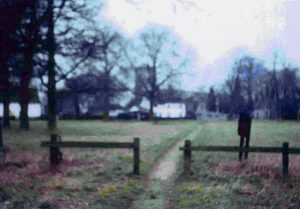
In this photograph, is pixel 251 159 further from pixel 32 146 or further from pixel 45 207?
pixel 32 146

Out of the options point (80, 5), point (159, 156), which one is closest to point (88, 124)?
point (159, 156)

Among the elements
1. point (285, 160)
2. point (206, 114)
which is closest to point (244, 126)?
point (285, 160)

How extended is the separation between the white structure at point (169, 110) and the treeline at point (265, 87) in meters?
3.26

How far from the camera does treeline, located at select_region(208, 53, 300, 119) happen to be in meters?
9.15

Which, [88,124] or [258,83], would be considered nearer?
[258,83]

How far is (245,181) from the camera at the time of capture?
1095 cm

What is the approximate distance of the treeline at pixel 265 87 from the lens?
9148 millimetres

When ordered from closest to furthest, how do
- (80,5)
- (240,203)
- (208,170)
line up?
(240,203) < (208,170) < (80,5)

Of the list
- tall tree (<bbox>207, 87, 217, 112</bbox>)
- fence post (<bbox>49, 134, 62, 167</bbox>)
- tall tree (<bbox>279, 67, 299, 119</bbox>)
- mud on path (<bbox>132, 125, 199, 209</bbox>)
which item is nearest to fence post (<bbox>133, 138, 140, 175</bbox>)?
mud on path (<bbox>132, 125, 199, 209</bbox>)

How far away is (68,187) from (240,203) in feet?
12.0

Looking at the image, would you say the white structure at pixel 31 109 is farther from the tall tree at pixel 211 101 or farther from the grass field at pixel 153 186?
the tall tree at pixel 211 101

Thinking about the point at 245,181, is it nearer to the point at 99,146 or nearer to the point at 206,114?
the point at 206,114

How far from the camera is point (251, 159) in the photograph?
13.1m

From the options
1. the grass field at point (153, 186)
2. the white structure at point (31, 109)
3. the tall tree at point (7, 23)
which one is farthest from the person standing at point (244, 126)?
the white structure at point (31, 109)
